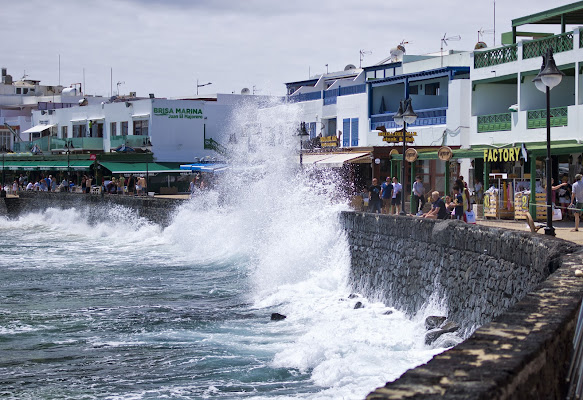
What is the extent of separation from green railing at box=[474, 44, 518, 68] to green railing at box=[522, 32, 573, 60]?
67 centimetres

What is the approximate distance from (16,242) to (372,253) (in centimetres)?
2544

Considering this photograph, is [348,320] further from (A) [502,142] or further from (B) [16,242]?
(B) [16,242]

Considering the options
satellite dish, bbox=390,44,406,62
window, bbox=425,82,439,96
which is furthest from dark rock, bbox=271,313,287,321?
satellite dish, bbox=390,44,406,62

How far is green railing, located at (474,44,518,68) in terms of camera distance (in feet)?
92.0

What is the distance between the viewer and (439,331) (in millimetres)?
12047

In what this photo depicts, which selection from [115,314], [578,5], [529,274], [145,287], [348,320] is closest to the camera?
[529,274]

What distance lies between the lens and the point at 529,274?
33.8 feet

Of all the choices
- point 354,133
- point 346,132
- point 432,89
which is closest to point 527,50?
point 432,89

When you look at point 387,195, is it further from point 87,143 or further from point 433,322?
point 87,143

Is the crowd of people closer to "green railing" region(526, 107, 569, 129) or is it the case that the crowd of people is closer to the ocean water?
the ocean water

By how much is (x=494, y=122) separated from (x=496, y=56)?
233 centimetres

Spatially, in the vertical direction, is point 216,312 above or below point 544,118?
below

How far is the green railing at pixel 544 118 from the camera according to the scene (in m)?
25.4

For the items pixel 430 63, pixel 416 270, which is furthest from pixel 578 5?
pixel 416 270
